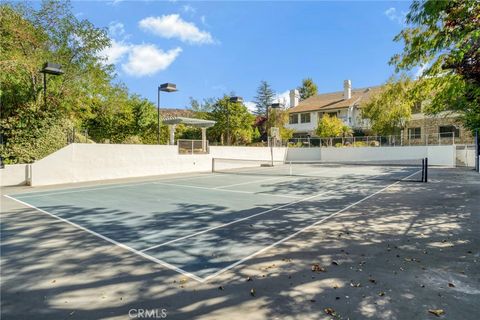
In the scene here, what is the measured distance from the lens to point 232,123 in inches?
1243

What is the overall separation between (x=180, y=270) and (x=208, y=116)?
29.7 metres

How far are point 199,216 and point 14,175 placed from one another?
11.0 metres

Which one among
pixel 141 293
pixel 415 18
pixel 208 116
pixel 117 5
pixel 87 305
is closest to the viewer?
pixel 87 305

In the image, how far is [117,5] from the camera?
47.0 ft

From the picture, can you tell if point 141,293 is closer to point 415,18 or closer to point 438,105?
point 415,18

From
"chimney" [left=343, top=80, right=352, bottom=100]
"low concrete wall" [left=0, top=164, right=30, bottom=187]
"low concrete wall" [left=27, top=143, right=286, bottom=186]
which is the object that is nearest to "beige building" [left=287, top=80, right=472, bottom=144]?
"chimney" [left=343, top=80, right=352, bottom=100]

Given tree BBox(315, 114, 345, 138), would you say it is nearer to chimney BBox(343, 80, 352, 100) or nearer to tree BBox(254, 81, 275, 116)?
chimney BBox(343, 80, 352, 100)

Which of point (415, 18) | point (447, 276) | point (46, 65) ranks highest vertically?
point (46, 65)

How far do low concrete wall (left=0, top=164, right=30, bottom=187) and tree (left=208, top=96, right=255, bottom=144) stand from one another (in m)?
19.3

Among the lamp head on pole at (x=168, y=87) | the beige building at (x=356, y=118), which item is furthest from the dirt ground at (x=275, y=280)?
the beige building at (x=356, y=118)

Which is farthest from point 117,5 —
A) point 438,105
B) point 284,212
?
point 438,105

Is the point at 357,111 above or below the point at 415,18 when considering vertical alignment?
above

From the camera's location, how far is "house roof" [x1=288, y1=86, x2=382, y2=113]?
40.5m

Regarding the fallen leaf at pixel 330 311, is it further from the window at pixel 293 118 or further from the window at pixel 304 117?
the window at pixel 293 118
